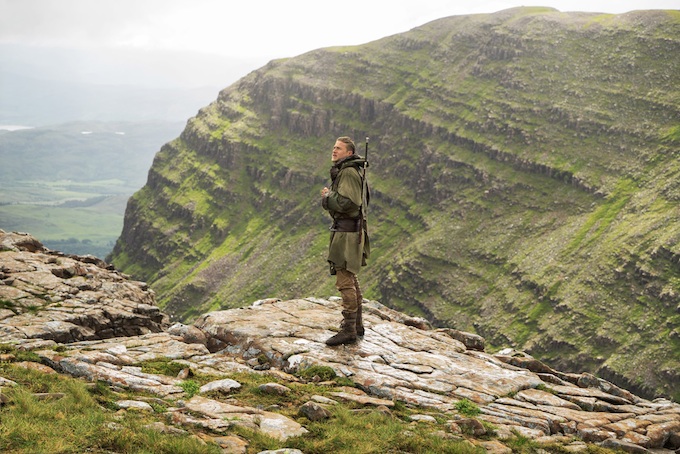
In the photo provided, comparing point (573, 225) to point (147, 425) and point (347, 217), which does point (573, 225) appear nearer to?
point (347, 217)

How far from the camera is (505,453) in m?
12.8

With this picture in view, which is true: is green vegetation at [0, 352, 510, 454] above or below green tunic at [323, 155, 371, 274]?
below

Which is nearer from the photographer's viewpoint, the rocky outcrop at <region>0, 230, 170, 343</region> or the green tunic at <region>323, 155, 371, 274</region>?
the green tunic at <region>323, 155, 371, 274</region>

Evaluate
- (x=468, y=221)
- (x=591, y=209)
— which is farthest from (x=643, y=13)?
(x=468, y=221)

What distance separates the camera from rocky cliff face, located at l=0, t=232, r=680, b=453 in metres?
14.0

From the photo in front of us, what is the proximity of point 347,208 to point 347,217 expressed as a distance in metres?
0.63

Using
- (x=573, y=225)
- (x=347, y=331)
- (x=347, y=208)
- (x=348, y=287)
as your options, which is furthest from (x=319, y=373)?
(x=573, y=225)

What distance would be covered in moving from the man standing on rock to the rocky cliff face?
2405 millimetres

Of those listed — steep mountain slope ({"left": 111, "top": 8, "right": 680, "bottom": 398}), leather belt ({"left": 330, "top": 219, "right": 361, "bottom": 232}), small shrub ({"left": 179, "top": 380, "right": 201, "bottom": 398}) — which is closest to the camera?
small shrub ({"left": 179, "top": 380, "right": 201, "bottom": 398})

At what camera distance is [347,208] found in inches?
Answer: 742

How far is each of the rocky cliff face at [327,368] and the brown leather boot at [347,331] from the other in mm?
336

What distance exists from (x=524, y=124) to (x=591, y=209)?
40409 millimetres

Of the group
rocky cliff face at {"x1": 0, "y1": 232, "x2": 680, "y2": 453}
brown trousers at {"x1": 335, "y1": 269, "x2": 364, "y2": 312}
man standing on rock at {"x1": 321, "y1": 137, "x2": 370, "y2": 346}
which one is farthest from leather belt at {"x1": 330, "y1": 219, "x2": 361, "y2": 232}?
rocky cliff face at {"x1": 0, "y1": 232, "x2": 680, "y2": 453}

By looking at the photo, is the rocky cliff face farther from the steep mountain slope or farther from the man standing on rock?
the steep mountain slope
